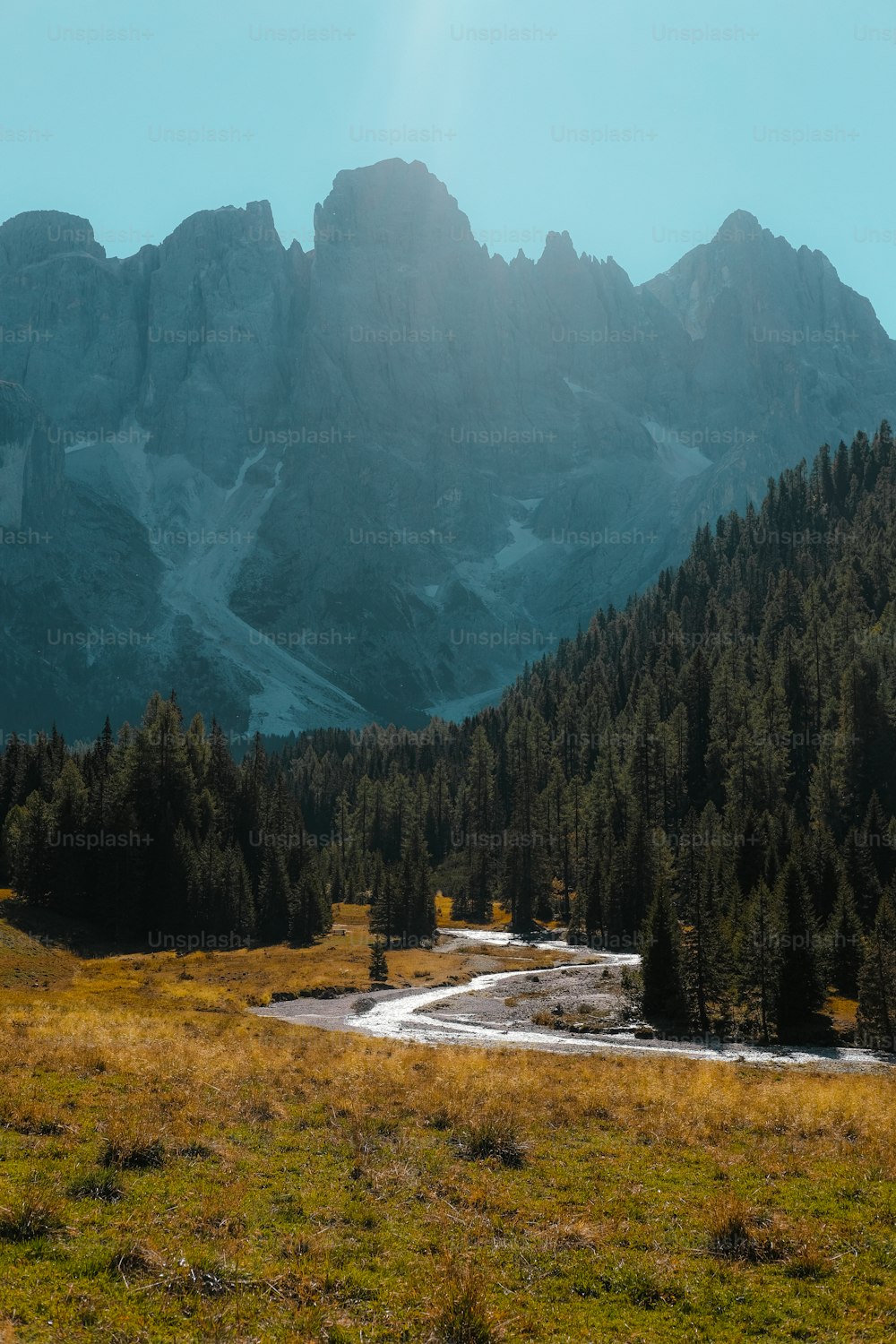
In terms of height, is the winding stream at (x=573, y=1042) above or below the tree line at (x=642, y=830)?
below

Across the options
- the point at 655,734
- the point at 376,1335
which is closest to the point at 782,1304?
the point at 376,1335

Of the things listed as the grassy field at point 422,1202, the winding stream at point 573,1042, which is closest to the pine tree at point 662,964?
the winding stream at point 573,1042

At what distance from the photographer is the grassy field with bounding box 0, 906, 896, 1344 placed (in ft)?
42.3

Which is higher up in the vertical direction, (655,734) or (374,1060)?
(655,734)

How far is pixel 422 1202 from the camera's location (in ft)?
58.0

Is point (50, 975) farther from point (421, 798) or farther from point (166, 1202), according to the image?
point (421, 798)

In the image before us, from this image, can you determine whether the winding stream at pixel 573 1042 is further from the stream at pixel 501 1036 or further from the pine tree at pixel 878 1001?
the pine tree at pixel 878 1001

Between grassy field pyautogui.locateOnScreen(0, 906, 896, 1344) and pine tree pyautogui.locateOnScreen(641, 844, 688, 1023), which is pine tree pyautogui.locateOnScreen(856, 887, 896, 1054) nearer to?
pine tree pyautogui.locateOnScreen(641, 844, 688, 1023)

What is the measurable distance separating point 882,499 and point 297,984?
166 metres

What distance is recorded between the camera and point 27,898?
299 feet

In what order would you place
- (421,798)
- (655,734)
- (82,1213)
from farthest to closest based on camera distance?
(421,798) → (655,734) → (82,1213)

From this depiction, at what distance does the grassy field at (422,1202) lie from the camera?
12898mm

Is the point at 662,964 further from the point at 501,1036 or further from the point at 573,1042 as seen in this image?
the point at 501,1036

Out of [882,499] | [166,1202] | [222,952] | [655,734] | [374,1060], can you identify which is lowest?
[222,952]
